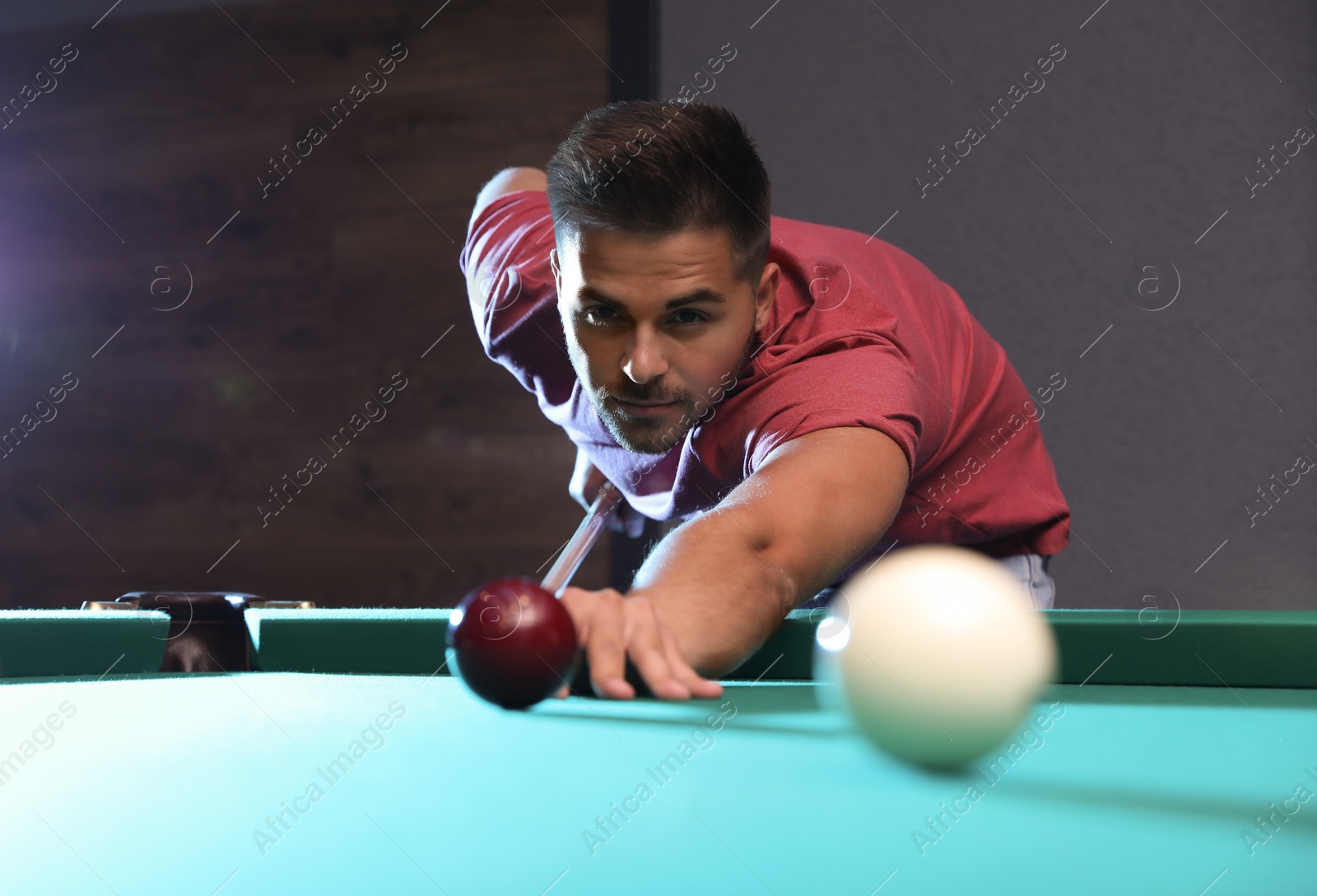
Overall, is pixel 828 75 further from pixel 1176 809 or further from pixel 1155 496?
pixel 1176 809

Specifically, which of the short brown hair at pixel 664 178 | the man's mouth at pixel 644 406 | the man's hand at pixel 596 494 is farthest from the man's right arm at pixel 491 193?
the man's mouth at pixel 644 406

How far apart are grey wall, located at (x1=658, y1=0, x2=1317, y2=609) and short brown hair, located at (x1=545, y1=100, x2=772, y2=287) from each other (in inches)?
94.9

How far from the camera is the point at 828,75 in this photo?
14.0ft

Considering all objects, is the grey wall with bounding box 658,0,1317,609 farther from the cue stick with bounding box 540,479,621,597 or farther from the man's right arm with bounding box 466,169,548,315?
the cue stick with bounding box 540,479,621,597

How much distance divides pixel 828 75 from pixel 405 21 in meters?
1.98

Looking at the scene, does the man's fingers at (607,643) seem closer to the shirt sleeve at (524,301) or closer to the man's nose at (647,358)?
the man's nose at (647,358)

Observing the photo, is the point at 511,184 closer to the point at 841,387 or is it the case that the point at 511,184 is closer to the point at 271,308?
the point at 841,387

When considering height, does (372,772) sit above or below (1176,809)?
above

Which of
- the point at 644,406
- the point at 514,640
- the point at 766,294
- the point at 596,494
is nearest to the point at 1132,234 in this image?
the point at 596,494

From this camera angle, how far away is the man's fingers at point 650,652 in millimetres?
1033

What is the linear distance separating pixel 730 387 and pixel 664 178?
37 centimetres

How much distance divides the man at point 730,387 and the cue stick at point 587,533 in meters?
0.42

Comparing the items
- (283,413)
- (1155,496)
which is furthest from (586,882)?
(283,413)

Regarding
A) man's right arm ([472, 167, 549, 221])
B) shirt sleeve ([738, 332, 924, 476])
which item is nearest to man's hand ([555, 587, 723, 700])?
shirt sleeve ([738, 332, 924, 476])
